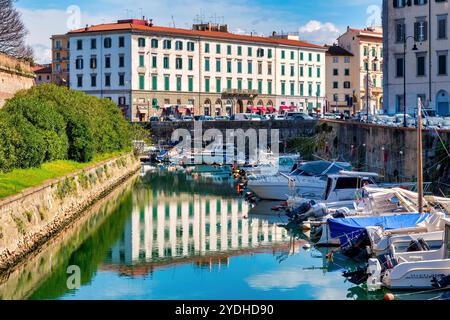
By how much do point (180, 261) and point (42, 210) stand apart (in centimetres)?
595

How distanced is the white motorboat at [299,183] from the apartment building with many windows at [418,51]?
1924cm

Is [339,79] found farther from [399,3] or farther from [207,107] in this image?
[399,3]

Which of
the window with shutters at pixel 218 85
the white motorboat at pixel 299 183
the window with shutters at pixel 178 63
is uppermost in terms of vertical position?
the window with shutters at pixel 178 63

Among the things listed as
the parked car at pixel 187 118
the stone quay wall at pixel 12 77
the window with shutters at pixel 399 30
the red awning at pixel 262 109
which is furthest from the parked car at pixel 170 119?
the stone quay wall at pixel 12 77

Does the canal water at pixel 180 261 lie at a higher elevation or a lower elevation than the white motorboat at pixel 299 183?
lower

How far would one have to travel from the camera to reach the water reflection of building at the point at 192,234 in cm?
3212

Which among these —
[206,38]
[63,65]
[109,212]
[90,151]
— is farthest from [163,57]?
[109,212]

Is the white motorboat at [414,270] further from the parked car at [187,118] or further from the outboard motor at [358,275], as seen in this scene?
the parked car at [187,118]

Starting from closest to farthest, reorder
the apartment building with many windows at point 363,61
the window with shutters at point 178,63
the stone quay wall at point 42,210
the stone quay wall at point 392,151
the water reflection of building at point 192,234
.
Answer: the stone quay wall at point 42,210 < the water reflection of building at point 192,234 < the stone quay wall at point 392,151 < the window with shutters at point 178,63 < the apartment building with many windows at point 363,61

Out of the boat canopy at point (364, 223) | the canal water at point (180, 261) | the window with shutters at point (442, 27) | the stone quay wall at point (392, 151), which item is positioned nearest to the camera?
the canal water at point (180, 261)

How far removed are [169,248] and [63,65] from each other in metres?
101

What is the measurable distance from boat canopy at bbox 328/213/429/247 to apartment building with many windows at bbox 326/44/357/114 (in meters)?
89.7

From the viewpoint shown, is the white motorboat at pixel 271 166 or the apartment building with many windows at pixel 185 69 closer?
the white motorboat at pixel 271 166

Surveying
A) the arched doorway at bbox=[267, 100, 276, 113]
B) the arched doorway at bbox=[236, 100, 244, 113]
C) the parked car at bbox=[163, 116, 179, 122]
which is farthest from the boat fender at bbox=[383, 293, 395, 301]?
the arched doorway at bbox=[267, 100, 276, 113]
